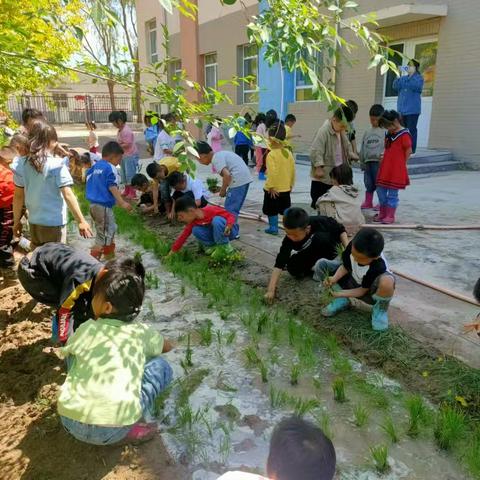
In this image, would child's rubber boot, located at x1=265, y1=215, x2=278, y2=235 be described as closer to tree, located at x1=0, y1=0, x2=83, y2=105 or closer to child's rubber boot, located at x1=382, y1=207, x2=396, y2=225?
child's rubber boot, located at x1=382, y1=207, x2=396, y2=225

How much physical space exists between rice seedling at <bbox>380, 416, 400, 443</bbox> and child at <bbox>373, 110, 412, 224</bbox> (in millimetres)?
3900

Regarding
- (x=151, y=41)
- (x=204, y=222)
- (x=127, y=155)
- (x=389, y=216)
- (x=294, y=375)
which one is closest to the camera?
(x=294, y=375)

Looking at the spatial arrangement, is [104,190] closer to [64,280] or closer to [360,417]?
[64,280]

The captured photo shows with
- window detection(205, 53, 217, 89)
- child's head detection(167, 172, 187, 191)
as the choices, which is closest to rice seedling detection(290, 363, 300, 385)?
child's head detection(167, 172, 187, 191)

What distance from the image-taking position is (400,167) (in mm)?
5719

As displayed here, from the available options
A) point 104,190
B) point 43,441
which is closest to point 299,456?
point 43,441

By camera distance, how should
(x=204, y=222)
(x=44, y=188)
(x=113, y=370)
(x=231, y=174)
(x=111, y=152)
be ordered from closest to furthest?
(x=113, y=370) → (x=44, y=188) → (x=111, y=152) → (x=204, y=222) → (x=231, y=174)

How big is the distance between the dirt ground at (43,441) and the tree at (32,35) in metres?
1.93

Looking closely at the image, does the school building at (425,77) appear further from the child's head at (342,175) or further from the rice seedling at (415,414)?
the rice seedling at (415,414)

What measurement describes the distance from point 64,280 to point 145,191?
487cm

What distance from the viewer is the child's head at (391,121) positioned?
561 centimetres

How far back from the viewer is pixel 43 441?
2.45 metres

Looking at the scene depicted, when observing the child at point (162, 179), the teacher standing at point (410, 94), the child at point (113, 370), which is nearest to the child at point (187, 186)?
the child at point (162, 179)

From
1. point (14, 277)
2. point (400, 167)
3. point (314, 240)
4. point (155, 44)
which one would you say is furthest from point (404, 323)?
point (155, 44)
